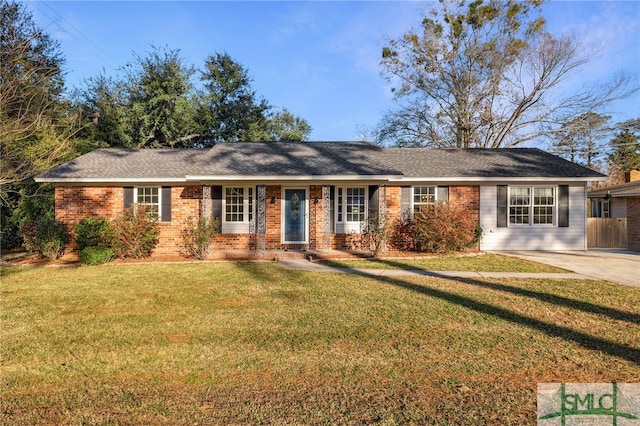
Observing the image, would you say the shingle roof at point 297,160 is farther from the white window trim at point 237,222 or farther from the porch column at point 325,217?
the white window trim at point 237,222

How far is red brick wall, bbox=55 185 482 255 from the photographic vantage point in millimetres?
12859

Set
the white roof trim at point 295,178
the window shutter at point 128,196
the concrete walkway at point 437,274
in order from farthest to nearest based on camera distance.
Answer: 1. the window shutter at point 128,196
2. the white roof trim at point 295,178
3. the concrete walkway at point 437,274

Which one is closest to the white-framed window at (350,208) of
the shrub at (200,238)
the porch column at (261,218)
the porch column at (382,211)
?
the porch column at (382,211)

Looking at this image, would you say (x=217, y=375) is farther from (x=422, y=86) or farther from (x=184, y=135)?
(x=422, y=86)

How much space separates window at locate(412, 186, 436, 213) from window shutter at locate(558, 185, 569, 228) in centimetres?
465

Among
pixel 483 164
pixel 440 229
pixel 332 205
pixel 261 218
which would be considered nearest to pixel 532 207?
pixel 483 164

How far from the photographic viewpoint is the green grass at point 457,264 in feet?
30.9

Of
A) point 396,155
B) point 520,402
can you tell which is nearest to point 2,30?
point 396,155

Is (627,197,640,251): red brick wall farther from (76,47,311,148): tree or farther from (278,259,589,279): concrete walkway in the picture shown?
(76,47,311,148): tree

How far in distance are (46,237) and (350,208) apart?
10.1 m

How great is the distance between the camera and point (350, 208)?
13.4m

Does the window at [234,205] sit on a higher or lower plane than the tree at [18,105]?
lower

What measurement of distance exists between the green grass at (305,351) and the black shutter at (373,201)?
19.1ft

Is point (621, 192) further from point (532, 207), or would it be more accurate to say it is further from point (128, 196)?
point (128, 196)
